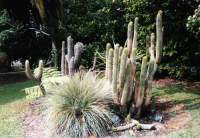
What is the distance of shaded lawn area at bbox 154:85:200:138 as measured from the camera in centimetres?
727

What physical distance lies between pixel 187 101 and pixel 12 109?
3769 mm

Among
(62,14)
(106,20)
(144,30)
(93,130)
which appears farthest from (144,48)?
(93,130)

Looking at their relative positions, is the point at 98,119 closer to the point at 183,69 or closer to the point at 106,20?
the point at 183,69

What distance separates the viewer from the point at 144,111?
8.19 m

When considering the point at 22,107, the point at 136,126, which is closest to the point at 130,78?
the point at 136,126

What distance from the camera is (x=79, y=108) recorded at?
7.61 m

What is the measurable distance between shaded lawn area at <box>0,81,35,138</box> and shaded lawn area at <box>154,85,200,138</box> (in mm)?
2931

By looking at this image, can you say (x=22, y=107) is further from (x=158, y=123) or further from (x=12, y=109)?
(x=158, y=123)

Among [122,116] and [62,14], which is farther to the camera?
[62,14]

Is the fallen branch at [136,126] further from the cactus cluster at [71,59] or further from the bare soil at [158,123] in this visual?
the cactus cluster at [71,59]

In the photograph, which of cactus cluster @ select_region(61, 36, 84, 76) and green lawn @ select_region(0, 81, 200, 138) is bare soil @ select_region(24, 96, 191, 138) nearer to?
green lawn @ select_region(0, 81, 200, 138)

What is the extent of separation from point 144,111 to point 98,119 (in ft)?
3.74

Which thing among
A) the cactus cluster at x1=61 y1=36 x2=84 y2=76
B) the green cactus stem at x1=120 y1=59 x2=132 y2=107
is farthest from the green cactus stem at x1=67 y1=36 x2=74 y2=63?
the green cactus stem at x1=120 y1=59 x2=132 y2=107

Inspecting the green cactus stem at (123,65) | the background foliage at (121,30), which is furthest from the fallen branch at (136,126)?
the background foliage at (121,30)
